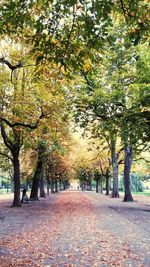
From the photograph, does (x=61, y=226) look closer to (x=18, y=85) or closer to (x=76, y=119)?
(x=76, y=119)

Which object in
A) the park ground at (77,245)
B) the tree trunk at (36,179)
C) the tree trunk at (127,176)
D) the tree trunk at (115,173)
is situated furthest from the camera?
the tree trunk at (115,173)

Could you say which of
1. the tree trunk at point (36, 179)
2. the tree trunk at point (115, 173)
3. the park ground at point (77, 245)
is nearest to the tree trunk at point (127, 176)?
the tree trunk at point (115, 173)

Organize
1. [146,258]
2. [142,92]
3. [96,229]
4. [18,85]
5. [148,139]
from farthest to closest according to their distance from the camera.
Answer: [18,85] < [148,139] < [142,92] < [96,229] < [146,258]

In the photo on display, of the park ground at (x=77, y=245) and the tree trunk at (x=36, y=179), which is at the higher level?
the tree trunk at (x=36, y=179)

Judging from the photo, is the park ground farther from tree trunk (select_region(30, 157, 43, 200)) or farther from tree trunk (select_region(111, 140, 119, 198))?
tree trunk (select_region(111, 140, 119, 198))

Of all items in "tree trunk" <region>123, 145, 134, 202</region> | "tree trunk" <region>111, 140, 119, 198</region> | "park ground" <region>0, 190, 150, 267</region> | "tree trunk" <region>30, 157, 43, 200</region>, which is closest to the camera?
"park ground" <region>0, 190, 150, 267</region>

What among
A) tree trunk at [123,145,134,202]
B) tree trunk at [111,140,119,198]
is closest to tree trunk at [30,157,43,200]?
→ tree trunk at [123,145,134,202]

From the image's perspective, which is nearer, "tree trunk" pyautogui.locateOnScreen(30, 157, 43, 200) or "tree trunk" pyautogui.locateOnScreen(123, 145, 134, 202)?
"tree trunk" pyautogui.locateOnScreen(123, 145, 134, 202)

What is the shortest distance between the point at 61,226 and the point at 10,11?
1091 centimetres

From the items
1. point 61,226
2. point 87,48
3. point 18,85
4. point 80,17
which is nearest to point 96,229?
point 61,226

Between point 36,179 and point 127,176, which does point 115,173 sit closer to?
point 127,176

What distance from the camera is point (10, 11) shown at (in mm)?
6742

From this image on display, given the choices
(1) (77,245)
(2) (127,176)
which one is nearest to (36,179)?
(2) (127,176)

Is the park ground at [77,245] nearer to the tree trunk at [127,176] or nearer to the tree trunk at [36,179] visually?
the tree trunk at [127,176]
